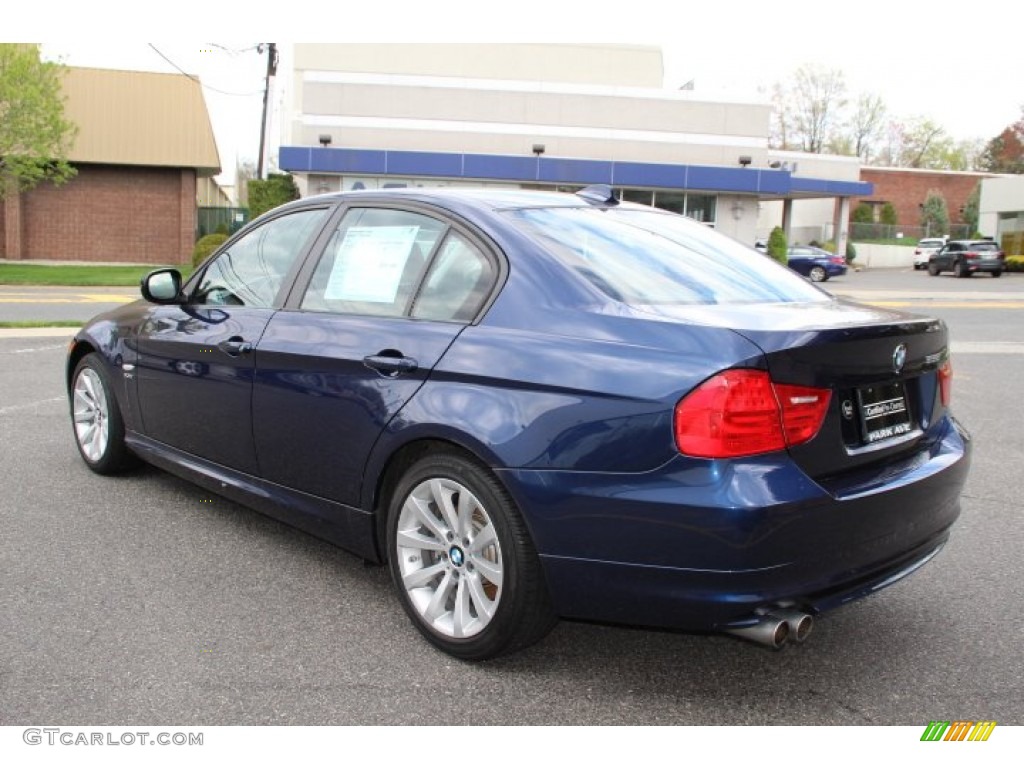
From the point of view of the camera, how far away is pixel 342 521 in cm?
369

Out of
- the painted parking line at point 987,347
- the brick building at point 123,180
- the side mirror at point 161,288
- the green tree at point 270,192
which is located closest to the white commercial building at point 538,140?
the green tree at point 270,192

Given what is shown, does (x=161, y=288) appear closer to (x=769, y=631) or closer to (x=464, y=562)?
(x=464, y=562)

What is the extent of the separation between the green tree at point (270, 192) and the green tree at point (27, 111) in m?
5.66

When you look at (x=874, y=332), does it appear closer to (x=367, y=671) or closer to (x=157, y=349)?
(x=367, y=671)

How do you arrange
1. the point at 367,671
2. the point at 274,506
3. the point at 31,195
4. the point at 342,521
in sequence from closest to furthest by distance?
the point at 367,671 < the point at 342,521 < the point at 274,506 < the point at 31,195

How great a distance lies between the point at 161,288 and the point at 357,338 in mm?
1709

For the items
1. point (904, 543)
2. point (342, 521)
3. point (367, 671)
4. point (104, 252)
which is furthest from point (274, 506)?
point (104, 252)

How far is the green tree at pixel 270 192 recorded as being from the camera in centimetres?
2900

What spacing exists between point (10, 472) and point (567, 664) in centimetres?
393

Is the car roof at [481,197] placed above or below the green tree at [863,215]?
below

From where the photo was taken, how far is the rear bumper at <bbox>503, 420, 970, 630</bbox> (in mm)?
2684

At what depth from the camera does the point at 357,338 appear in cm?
361

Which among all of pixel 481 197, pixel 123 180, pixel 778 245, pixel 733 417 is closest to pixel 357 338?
pixel 481 197

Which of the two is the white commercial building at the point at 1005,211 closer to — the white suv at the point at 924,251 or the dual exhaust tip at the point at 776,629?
the white suv at the point at 924,251
